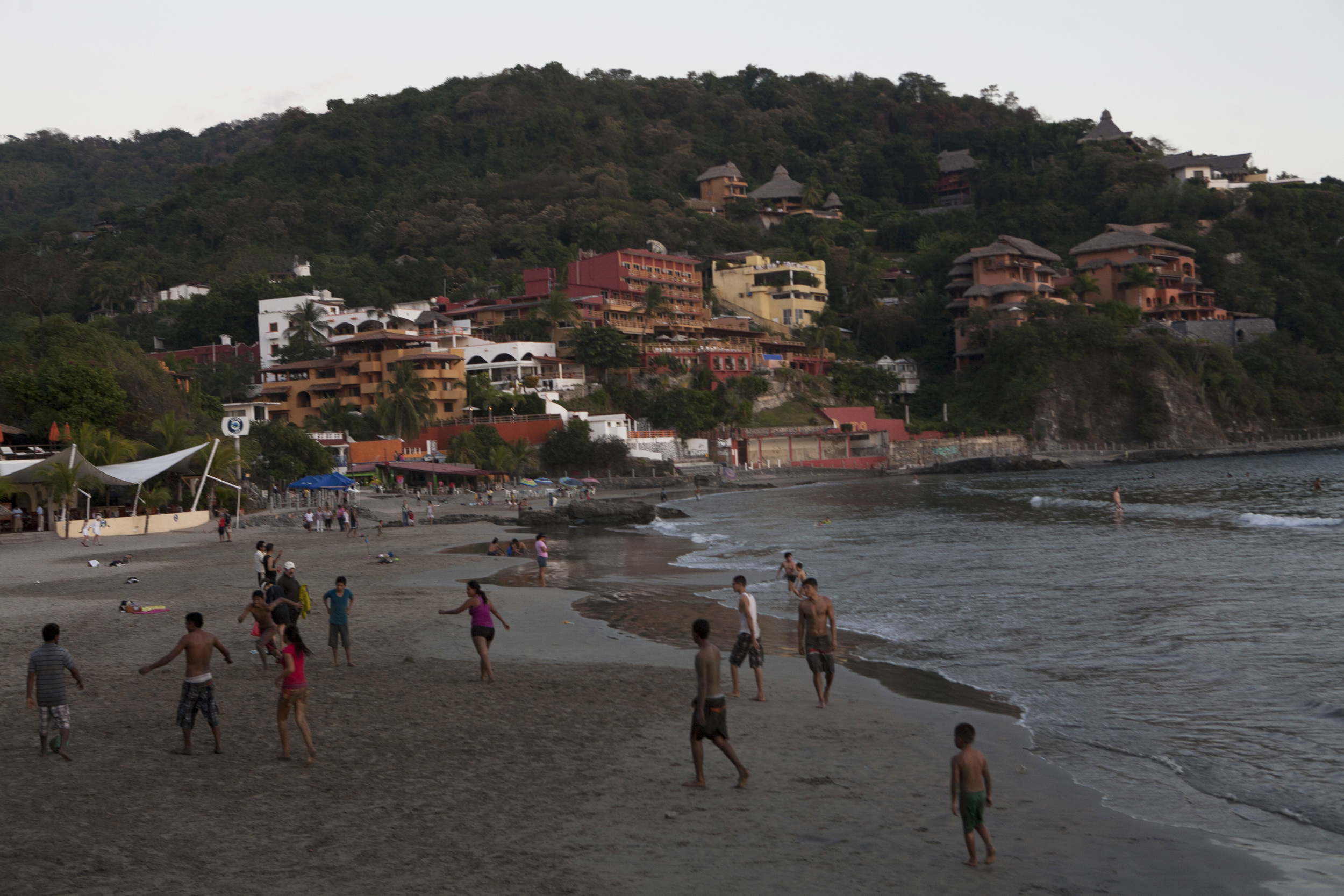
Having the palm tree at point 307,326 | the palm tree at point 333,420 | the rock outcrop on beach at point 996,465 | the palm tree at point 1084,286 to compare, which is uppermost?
the palm tree at point 1084,286

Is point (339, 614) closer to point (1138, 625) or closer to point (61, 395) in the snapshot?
point (1138, 625)

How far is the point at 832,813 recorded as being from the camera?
764 cm

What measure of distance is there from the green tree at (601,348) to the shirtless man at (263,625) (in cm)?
6714

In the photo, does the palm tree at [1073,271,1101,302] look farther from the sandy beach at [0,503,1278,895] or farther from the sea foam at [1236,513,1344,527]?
the sandy beach at [0,503,1278,895]

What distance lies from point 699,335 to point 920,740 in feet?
263

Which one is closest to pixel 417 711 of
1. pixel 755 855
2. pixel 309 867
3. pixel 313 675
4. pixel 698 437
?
pixel 313 675

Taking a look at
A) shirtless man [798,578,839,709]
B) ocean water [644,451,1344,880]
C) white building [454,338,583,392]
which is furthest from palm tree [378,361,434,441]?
shirtless man [798,578,839,709]

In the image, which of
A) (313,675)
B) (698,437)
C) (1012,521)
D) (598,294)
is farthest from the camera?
(598,294)

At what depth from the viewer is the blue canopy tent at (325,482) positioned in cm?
4041

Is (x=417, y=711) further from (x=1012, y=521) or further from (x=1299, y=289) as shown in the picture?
(x=1299, y=289)

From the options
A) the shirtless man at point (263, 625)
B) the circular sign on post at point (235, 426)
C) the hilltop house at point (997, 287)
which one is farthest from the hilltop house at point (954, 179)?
the shirtless man at point (263, 625)

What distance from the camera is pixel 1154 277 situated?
95.1m

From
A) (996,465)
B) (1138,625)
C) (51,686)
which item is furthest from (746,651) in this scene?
(996,465)

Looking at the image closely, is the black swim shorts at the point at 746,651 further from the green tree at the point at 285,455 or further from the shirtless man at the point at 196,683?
the green tree at the point at 285,455
